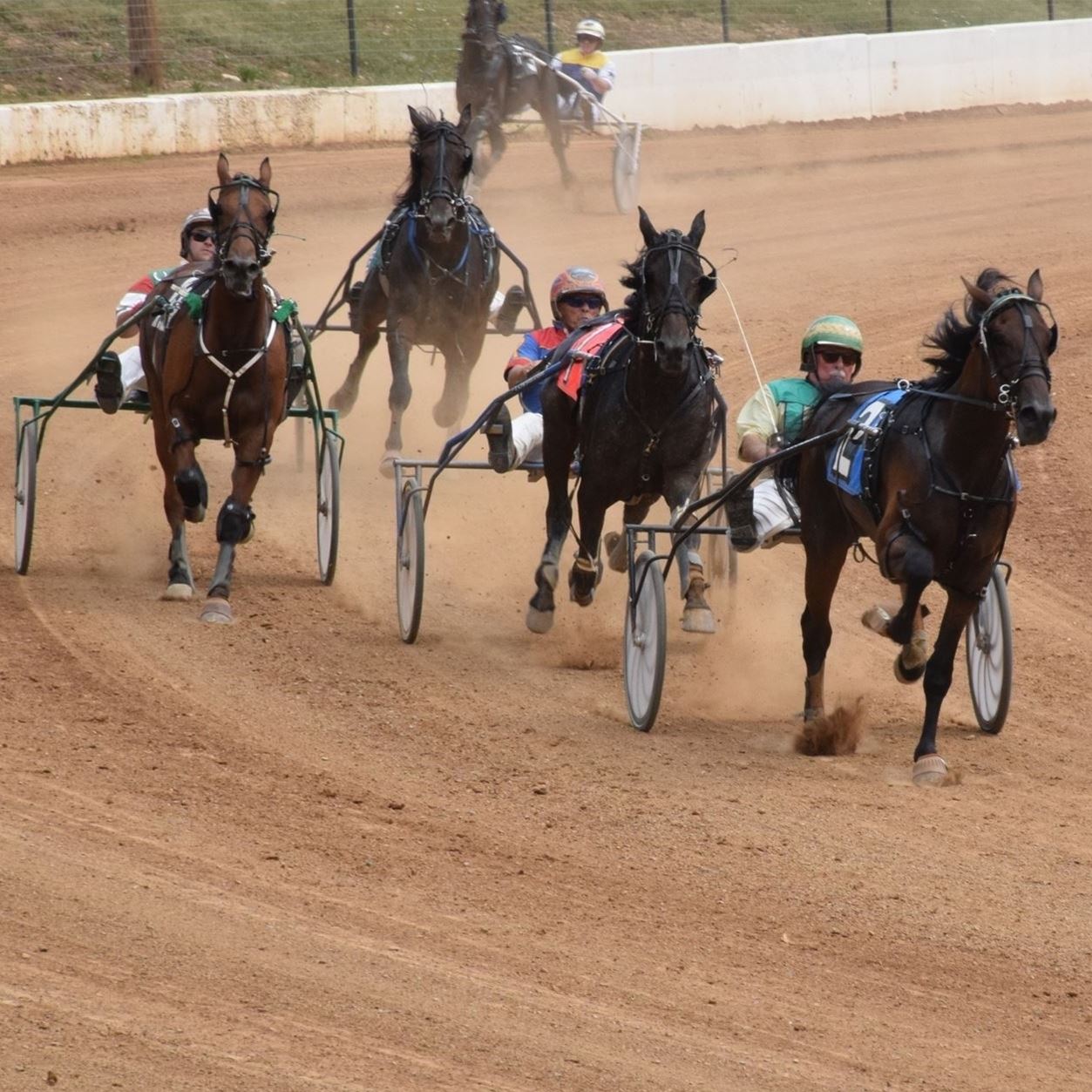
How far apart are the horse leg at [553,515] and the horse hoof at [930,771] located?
2499mm

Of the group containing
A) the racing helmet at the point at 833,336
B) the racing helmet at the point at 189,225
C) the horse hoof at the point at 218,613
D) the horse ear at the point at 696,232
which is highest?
the racing helmet at the point at 189,225

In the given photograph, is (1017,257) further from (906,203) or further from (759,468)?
(759,468)

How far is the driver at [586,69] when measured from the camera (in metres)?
21.5

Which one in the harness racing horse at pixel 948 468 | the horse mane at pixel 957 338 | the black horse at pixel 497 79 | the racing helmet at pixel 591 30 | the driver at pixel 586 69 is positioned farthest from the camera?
the racing helmet at pixel 591 30

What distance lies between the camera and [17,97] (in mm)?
22281

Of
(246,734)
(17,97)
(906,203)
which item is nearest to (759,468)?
(246,734)

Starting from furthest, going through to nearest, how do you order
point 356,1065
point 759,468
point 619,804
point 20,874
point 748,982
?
1. point 759,468
2. point 619,804
3. point 20,874
4. point 748,982
5. point 356,1065

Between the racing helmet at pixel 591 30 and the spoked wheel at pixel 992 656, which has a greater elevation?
the racing helmet at pixel 591 30

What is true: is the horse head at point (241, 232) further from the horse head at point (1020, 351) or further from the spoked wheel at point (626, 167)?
the spoked wheel at point (626, 167)

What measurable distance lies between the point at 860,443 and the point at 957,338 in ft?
1.93

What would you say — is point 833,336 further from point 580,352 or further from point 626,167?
point 626,167

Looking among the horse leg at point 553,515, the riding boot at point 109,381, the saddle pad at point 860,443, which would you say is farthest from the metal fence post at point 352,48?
the saddle pad at point 860,443

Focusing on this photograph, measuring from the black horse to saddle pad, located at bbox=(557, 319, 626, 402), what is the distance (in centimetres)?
1064

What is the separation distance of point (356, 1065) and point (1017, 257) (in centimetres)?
1598
